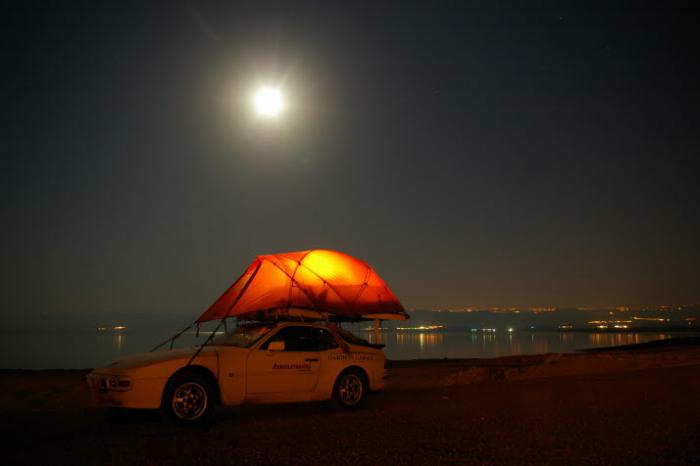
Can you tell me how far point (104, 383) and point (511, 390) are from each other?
7516mm

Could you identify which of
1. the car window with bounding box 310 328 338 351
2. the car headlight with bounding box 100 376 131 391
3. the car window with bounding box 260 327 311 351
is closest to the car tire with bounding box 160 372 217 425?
the car headlight with bounding box 100 376 131 391

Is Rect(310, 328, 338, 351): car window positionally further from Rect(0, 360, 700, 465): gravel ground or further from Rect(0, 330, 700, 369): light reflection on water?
Rect(0, 330, 700, 369): light reflection on water

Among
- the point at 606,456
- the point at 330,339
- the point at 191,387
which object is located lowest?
the point at 606,456

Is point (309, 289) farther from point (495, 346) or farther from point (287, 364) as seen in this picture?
point (495, 346)

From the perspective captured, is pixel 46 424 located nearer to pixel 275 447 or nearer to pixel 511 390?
pixel 275 447

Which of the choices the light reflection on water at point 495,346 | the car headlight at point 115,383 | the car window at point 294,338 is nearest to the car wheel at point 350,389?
the car window at point 294,338

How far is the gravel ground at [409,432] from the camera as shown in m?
6.24

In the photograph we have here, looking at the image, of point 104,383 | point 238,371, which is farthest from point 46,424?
point 238,371

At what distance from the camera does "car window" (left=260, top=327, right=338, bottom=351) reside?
9.79 meters

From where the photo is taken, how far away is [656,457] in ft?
20.1

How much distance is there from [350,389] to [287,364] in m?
1.33

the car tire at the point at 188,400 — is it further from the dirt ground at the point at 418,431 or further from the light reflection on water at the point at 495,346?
the light reflection on water at the point at 495,346

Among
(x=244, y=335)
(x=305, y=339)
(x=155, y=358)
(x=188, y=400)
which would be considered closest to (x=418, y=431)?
(x=305, y=339)

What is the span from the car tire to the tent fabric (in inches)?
124
